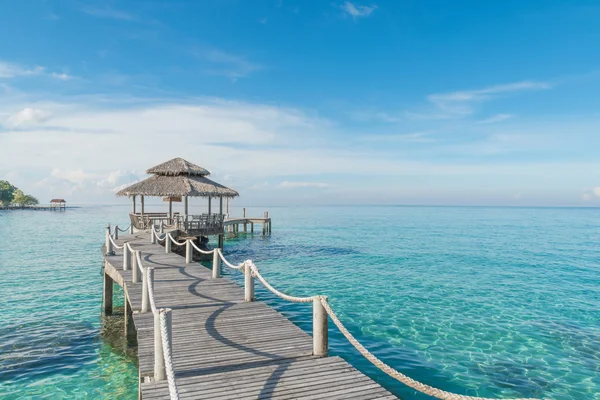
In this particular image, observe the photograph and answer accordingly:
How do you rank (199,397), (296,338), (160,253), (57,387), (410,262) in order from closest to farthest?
(199,397) < (296,338) < (57,387) < (160,253) < (410,262)

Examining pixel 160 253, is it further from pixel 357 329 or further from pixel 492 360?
pixel 492 360

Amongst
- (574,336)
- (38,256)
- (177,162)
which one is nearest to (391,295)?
(574,336)

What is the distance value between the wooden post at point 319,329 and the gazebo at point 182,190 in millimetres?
17683

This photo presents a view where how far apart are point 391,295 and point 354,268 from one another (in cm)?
623

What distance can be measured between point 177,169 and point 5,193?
10808 centimetres

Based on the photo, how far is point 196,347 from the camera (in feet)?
21.0

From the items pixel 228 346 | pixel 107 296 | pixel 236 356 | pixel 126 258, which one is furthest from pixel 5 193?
pixel 236 356

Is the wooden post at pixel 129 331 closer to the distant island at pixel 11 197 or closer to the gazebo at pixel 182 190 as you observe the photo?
the gazebo at pixel 182 190

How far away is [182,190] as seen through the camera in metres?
23.0

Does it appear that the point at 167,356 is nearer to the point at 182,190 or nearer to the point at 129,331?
the point at 129,331

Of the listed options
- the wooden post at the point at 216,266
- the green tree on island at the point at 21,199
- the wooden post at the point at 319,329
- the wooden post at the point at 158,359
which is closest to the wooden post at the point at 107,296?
the wooden post at the point at 216,266

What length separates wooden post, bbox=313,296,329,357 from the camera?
5883 mm

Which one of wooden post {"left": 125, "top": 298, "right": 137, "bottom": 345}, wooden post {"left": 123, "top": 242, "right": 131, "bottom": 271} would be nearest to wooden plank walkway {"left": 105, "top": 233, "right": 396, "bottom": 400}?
wooden post {"left": 125, "top": 298, "right": 137, "bottom": 345}

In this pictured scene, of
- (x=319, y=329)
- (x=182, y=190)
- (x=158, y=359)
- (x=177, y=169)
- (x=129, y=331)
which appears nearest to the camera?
(x=158, y=359)
